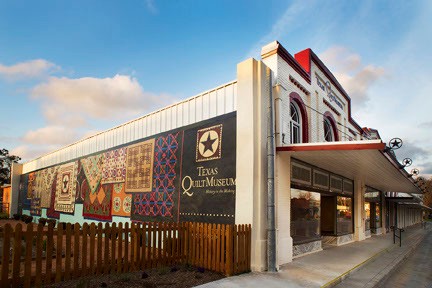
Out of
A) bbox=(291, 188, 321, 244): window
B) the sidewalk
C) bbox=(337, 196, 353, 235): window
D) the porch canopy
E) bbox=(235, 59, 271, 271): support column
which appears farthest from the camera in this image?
bbox=(337, 196, 353, 235): window

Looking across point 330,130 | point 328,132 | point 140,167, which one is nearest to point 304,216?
point 328,132

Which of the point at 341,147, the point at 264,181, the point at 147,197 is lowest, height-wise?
the point at 147,197

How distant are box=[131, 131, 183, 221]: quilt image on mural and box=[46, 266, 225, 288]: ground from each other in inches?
137

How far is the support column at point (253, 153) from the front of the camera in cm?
848

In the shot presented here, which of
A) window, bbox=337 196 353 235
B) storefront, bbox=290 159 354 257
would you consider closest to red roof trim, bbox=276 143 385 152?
storefront, bbox=290 159 354 257

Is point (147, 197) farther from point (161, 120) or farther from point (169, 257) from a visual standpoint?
point (169, 257)

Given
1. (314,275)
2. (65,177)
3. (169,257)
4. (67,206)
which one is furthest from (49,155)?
(314,275)

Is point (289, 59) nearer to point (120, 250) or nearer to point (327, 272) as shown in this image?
point (327, 272)

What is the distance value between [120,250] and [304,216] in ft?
22.0

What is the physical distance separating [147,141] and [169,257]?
20.5ft

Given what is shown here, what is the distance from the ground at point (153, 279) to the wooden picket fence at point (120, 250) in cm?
24

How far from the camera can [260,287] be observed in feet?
22.3

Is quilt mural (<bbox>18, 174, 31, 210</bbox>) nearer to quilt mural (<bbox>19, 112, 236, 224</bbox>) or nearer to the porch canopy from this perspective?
quilt mural (<bbox>19, 112, 236, 224</bbox>)

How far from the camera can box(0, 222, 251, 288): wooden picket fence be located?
20.7 ft
